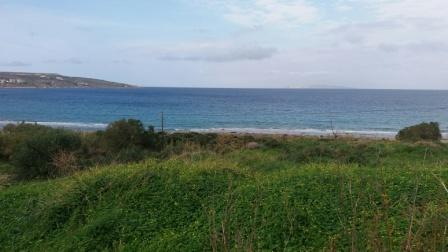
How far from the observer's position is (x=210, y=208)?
19.1 ft

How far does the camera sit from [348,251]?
14.7ft

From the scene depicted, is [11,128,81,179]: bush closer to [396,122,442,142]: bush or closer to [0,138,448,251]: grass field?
[0,138,448,251]: grass field

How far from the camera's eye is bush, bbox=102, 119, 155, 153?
58.7 ft

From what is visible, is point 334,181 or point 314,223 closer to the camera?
point 314,223

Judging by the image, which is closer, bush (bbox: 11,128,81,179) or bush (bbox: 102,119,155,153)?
bush (bbox: 11,128,81,179)

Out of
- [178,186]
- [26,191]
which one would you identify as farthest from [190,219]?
[26,191]

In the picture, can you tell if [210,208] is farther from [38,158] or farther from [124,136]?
[124,136]

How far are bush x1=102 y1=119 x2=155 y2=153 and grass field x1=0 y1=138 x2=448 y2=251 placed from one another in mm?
10365

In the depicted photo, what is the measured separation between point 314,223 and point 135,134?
44.8 ft

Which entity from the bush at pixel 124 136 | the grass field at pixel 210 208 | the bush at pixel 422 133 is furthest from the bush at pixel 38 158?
the bush at pixel 422 133

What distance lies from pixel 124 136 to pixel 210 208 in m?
12.9

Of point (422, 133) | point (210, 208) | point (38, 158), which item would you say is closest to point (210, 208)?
point (210, 208)

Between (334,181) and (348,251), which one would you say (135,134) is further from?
(348,251)

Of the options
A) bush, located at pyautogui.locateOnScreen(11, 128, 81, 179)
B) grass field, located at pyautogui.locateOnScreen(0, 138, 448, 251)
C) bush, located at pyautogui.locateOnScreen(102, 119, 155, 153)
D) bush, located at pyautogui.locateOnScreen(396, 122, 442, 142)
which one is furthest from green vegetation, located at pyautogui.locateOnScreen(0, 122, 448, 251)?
bush, located at pyautogui.locateOnScreen(396, 122, 442, 142)
